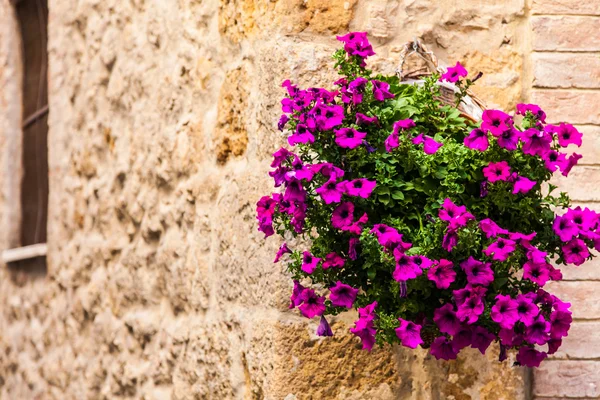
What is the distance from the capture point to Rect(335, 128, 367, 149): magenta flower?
1.80 meters

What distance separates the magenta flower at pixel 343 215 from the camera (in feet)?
5.90

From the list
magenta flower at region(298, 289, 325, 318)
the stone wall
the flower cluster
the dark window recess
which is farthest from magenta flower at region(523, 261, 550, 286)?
→ the dark window recess

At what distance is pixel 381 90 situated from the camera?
1.87 metres

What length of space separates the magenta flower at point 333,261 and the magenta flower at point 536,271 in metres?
0.36

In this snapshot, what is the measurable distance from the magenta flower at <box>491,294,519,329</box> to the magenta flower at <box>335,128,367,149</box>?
1.34 feet

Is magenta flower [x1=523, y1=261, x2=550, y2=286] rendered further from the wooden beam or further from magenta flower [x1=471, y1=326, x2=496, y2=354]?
the wooden beam

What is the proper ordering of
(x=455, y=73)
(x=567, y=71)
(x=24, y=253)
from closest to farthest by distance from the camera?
(x=455, y=73) → (x=567, y=71) → (x=24, y=253)

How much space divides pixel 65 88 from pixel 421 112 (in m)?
2.57

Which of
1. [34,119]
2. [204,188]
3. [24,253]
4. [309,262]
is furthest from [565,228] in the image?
[34,119]

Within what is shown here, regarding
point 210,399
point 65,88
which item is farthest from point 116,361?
point 65,88

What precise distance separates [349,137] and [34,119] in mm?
3502

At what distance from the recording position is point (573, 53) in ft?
7.44

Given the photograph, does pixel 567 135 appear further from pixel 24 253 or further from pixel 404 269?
pixel 24 253

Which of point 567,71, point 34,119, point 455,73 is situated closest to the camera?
point 455,73
